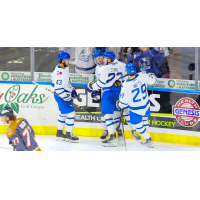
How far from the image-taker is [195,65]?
14.8 ft

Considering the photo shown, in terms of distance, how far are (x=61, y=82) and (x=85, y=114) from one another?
68 cm

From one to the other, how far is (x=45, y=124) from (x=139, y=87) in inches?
64.5

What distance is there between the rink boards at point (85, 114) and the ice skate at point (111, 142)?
0.25m

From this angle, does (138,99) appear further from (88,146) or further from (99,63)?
(88,146)

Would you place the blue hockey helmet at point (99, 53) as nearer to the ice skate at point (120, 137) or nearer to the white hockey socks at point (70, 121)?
the white hockey socks at point (70, 121)

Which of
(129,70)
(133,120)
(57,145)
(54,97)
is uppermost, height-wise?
(129,70)

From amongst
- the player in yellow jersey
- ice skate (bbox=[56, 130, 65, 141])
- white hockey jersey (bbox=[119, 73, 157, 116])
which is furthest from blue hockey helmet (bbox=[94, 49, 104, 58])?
the player in yellow jersey

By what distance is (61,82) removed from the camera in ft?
15.0

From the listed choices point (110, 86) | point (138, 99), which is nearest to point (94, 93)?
point (110, 86)

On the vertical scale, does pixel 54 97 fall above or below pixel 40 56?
below

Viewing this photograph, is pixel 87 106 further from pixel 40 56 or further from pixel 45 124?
pixel 40 56

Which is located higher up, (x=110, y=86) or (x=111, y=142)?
(x=110, y=86)

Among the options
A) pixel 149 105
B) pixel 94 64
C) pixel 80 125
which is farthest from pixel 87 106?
pixel 149 105

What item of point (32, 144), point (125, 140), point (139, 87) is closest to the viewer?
point (32, 144)
